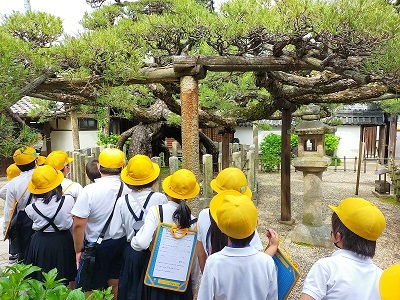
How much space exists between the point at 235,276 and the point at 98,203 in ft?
5.12

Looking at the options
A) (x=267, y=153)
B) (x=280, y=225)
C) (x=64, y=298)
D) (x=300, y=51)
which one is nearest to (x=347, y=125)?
(x=267, y=153)

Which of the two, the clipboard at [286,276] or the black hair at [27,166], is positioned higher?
the black hair at [27,166]

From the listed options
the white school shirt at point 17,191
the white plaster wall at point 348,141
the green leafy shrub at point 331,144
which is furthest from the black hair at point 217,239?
the white plaster wall at point 348,141

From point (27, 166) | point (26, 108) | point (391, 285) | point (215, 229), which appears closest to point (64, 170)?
point (27, 166)

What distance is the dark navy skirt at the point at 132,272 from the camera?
A: 2.75 m

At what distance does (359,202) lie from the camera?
1844 millimetres

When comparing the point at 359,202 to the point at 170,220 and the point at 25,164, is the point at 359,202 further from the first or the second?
the point at 25,164

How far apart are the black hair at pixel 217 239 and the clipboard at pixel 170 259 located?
0.30 meters

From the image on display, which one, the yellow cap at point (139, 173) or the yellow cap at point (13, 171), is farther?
the yellow cap at point (13, 171)

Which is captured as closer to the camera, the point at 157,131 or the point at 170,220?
the point at 170,220

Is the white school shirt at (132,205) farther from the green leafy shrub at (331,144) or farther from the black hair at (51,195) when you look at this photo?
the green leafy shrub at (331,144)

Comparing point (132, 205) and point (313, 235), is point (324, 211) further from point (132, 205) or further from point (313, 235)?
point (132, 205)

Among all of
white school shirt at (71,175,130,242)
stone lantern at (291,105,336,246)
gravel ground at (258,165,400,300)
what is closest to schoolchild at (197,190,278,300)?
white school shirt at (71,175,130,242)

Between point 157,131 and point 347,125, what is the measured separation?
11473 mm
